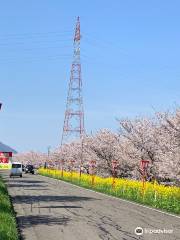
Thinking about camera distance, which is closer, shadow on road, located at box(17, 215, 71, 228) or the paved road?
the paved road

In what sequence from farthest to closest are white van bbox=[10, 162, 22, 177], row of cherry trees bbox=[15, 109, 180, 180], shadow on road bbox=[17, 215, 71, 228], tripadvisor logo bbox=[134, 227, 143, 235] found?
white van bbox=[10, 162, 22, 177] → row of cherry trees bbox=[15, 109, 180, 180] → shadow on road bbox=[17, 215, 71, 228] → tripadvisor logo bbox=[134, 227, 143, 235]

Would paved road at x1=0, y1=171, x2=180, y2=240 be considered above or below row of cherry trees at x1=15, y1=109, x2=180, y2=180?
below

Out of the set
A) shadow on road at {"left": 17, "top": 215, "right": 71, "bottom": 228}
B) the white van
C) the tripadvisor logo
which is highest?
the white van

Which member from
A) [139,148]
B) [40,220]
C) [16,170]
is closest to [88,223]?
[40,220]

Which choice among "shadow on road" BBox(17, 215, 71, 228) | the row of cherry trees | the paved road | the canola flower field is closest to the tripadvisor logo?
the paved road

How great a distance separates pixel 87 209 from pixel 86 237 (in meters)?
10.00

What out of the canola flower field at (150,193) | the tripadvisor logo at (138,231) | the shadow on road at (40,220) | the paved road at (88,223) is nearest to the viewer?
the paved road at (88,223)

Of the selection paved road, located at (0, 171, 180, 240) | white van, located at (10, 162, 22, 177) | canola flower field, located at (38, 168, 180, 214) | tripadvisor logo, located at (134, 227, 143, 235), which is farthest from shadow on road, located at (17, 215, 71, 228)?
white van, located at (10, 162, 22, 177)

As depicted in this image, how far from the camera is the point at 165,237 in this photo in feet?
51.7

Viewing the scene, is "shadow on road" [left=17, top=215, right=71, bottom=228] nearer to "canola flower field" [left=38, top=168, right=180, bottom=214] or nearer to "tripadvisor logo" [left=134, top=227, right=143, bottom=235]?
"tripadvisor logo" [left=134, top=227, right=143, bottom=235]

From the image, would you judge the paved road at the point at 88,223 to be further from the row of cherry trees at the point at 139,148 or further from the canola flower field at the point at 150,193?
the row of cherry trees at the point at 139,148

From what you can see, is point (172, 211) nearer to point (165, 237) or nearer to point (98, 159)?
point (165, 237)

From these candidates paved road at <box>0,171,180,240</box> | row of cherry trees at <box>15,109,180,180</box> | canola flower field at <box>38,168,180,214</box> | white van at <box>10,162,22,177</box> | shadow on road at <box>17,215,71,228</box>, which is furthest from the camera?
white van at <box>10,162,22,177</box>

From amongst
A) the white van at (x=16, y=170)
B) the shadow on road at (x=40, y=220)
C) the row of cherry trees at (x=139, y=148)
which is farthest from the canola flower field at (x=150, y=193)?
the white van at (x=16, y=170)
